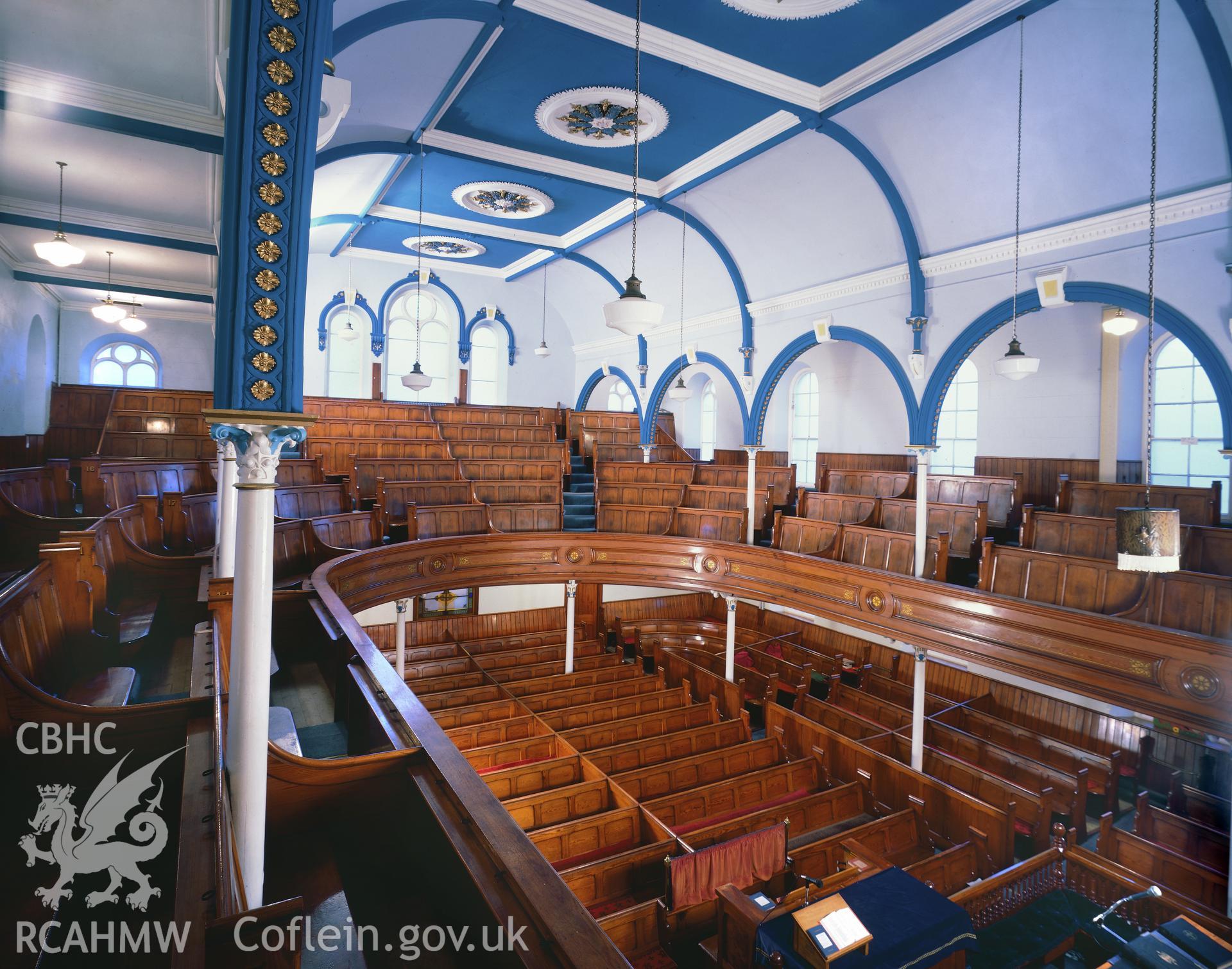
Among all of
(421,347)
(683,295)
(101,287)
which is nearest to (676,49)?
(683,295)

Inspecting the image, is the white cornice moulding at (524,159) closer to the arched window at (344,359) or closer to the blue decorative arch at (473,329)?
the arched window at (344,359)

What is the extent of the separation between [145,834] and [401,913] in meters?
1.03

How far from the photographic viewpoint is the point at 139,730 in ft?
9.62

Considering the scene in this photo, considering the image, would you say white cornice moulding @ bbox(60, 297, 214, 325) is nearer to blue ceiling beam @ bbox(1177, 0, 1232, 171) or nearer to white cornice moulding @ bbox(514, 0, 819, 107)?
white cornice moulding @ bbox(514, 0, 819, 107)

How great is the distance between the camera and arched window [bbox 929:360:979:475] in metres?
12.1

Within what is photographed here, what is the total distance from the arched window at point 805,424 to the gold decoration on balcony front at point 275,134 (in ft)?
44.4

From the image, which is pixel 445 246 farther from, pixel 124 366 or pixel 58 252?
pixel 58 252

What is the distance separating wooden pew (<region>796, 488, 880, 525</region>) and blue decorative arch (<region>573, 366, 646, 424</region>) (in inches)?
232

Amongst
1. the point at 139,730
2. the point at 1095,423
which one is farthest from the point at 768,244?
the point at 139,730

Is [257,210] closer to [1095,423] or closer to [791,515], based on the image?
[791,515]

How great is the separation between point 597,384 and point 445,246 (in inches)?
237

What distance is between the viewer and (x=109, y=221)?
9.08 meters

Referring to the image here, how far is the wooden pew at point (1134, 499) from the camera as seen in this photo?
7027mm

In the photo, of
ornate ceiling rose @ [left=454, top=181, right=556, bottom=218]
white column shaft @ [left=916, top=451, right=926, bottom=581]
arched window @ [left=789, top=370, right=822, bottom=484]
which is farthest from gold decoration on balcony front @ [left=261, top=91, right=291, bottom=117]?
arched window @ [left=789, top=370, right=822, bottom=484]
